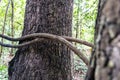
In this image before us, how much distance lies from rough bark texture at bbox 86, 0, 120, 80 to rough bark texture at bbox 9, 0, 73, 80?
1306 millimetres

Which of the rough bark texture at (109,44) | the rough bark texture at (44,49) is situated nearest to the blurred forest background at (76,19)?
the rough bark texture at (44,49)

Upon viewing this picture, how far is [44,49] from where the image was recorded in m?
1.93

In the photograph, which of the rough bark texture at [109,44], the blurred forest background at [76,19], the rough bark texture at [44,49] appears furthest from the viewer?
the blurred forest background at [76,19]

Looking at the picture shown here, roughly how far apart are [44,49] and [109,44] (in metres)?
1.35

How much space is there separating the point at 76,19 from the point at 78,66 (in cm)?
239

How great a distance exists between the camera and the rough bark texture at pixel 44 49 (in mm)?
1940

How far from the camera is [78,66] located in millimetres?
8031

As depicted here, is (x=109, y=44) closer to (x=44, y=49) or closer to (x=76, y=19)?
(x=44, y=49)

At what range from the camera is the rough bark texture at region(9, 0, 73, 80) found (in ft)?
6.37

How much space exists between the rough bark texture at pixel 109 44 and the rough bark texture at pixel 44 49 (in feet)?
4.29

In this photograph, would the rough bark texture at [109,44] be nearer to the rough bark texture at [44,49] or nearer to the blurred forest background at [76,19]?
the rough bark texture at [44,49]

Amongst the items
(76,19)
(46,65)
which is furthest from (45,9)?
(76,19)

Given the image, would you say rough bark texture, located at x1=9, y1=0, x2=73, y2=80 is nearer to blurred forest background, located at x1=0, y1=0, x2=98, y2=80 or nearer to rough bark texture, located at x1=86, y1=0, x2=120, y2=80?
rough bark texture, located at x1=86, y1=0, x2=120, y2=80

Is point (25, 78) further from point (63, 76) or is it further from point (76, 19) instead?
point (76, 19)
